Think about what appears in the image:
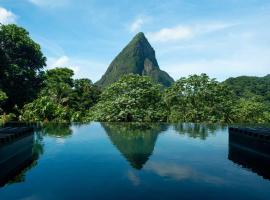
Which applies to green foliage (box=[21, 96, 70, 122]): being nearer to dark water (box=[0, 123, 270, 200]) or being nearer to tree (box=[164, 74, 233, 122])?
tree (box=[164, 74, 233, 122])

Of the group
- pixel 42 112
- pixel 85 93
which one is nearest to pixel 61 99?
pixel 42 112

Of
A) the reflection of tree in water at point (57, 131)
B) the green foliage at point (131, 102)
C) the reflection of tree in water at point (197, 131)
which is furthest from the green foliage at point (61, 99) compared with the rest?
the reflection of tree in water at point (197, 131)

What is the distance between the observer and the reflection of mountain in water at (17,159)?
998 centimetres

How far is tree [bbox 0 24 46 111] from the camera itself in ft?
107

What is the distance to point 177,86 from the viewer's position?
3803 centimetres

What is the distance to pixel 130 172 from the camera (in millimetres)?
10562

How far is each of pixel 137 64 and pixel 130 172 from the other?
14415 centimetres

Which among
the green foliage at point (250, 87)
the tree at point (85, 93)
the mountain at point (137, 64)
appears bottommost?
the tree at point (85, 93)

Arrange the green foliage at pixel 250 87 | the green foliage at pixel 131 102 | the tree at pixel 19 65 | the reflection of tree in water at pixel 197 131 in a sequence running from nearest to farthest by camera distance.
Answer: the reflection of tree in water at pixel 197 131 → the tree at pixel 19 65 → the green foliage at pixel 131 102 → the green foliage at pixel 250 87

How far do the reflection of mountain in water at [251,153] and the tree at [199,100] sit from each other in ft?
66.2

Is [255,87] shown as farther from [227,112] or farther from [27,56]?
[27,56]

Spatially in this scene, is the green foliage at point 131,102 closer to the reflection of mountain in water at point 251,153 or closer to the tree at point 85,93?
the tree at point 85,93

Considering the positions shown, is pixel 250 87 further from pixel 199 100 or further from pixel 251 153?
pixel 251 153

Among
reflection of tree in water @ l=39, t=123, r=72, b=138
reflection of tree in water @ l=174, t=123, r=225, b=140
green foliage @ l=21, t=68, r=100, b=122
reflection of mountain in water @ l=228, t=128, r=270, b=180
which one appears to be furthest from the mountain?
reflection of mountain in water @ l=228, t=128, r=270, b=180
